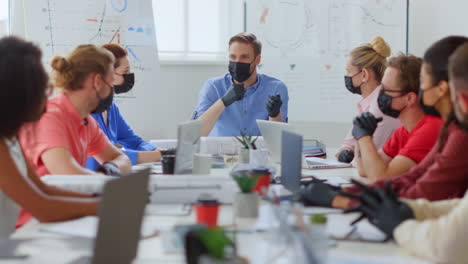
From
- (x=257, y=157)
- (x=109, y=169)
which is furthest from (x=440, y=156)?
(x=109, y=169)

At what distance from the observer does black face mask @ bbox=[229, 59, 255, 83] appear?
3.64 m

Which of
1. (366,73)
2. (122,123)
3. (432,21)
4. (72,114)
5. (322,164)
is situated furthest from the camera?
(432,21)

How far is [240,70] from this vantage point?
3.65 metres

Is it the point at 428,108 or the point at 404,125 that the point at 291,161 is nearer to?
the point at 428,108

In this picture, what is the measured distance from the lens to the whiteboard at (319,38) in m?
4.54

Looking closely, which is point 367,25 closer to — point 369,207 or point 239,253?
point 369,207

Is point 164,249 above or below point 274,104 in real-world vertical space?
below

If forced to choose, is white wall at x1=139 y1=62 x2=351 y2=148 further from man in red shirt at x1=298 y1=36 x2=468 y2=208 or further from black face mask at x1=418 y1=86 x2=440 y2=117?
man in red shirt at x1=298 y1=36 x2=468 y2=208

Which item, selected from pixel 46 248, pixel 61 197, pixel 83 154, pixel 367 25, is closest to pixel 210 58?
pixel 367 25

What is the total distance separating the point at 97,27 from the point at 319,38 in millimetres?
1721

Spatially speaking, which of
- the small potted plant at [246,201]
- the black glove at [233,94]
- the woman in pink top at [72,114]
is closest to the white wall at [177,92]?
the black glove at [233,94]

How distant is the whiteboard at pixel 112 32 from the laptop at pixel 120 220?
303 centimetres

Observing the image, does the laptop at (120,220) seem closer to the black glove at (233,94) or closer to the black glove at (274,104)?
the black glove at (274,104)

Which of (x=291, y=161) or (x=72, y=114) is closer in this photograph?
(x=291, y=161)
